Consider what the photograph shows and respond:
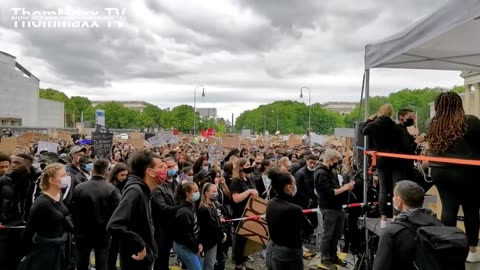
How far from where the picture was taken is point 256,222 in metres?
7.05

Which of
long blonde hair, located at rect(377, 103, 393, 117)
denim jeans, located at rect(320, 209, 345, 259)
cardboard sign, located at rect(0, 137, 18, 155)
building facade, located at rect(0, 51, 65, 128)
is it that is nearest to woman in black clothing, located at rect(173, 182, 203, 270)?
denim jeans, located at rect(320, 209, 345, 259)

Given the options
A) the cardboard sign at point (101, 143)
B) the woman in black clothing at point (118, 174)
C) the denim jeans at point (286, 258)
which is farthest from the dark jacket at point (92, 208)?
the cardboard sign at point (101, 143)

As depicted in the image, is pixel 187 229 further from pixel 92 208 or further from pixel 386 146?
pixel 386 146

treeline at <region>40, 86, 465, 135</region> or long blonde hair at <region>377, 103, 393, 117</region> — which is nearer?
long blonde hair at <region>377, 103, 393, 117</region>

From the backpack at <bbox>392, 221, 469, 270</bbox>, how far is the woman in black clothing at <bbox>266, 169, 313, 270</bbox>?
1855mm

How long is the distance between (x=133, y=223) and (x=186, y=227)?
5.78 ft

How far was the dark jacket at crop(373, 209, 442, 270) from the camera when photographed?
333 centimetres

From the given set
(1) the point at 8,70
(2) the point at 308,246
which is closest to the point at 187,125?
(1) the point at 8,70

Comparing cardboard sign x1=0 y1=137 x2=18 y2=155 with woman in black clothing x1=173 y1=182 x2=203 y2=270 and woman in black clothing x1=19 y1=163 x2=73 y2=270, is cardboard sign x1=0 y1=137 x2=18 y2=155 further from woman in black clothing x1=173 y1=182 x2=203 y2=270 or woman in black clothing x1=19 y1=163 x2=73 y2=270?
woman in black clothing x1=173 y1=182 x2=203 y2=270

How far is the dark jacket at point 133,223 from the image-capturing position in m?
3.79

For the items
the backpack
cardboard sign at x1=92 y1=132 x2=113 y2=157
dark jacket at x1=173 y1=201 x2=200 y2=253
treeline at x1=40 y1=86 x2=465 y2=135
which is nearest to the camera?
the backpack

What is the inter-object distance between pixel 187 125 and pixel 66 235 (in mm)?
85694

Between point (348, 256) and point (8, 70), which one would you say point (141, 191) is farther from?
point (8, 70)

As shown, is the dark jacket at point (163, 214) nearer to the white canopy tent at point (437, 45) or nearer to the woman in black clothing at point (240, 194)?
the woman in black clothing at point (240, 194)
